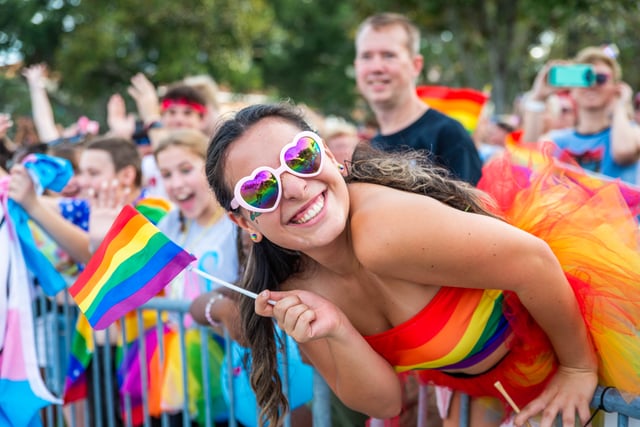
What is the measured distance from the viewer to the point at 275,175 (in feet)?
6.58

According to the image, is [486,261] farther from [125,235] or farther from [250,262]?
[125,235]

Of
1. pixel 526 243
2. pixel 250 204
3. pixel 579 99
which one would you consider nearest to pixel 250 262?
pixel 250 204

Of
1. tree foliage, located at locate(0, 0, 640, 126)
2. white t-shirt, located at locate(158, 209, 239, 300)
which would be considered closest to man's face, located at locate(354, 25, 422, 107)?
white t-shirt, located at locate(158, 209, 239, 300)

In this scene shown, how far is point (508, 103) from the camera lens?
15.5 m

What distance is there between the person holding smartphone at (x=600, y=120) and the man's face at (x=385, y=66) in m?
1.30

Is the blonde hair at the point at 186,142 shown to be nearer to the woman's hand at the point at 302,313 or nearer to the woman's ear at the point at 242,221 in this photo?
the woman's ear at the point at 242,221

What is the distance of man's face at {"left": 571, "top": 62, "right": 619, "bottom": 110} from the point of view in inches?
194

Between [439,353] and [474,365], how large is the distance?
0.61 feet

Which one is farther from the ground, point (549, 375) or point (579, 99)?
point (579, 99)

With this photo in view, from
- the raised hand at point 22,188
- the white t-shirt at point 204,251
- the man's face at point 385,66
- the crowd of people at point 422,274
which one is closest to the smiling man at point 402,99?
the man's face at point 385,66

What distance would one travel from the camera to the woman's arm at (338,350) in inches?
80.4

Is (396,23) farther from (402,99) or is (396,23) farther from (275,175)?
(275,175)

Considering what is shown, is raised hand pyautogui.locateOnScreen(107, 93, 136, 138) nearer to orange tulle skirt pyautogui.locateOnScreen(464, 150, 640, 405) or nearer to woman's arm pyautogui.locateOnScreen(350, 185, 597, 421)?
orange tulle skirt pyautogui.locateOnScreen(464, 150, 640, 405)

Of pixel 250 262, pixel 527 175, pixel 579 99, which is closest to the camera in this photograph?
pixel 250 262
